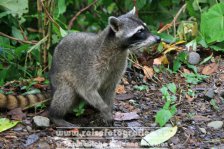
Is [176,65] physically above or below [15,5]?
below

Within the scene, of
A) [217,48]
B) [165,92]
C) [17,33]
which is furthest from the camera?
[17,33]

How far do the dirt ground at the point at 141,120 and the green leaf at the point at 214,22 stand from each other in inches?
18.9

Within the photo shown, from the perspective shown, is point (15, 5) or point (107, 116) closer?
point (107, 116)

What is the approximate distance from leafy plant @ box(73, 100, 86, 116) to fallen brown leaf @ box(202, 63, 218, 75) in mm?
2075

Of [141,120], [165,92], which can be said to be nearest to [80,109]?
[141,120]

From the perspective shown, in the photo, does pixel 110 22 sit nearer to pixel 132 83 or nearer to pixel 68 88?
pixel 68 88

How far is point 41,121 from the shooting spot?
6.16 meters

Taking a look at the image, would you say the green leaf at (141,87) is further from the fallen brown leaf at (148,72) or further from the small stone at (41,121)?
the small stone at (41,121)

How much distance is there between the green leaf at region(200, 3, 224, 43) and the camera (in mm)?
7836

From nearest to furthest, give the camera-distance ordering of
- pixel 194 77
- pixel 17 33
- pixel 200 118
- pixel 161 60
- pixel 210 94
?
pixel 200 118 → pixel 210 94 → pixel 194 77 → pixel 161 60 → pixel 17 33

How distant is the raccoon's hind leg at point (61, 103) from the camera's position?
249 inches

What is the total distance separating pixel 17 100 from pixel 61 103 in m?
0.60

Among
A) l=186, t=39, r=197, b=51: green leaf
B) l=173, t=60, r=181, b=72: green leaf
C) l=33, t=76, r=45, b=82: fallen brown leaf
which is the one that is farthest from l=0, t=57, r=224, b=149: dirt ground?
l=33, t=76, r=45, b=82: fallen brown leaf

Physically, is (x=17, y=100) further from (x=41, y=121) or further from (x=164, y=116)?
(x=164, y=116)
